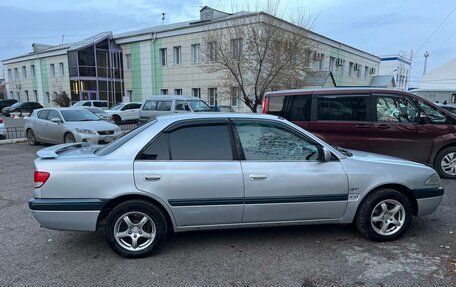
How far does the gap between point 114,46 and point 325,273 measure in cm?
3309

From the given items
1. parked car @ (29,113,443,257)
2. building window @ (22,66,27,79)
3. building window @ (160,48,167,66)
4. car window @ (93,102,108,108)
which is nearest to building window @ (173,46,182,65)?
building window @ (160,48,167,66)

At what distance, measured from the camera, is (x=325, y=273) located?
3.34 m

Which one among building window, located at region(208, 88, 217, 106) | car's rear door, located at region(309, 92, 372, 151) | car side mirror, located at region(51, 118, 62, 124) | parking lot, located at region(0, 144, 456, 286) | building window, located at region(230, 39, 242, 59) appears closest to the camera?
parking lot, located at region(0, 144, 456, 286)

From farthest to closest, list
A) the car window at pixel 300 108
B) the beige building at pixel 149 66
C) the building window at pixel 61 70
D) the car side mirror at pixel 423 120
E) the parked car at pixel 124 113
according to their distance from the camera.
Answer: the building window at pixel 61 70
the beige building at pixel 149 66
the parked car at pixel 124 113
the car window at pixel 300 108
the car side mirror at pixel 423 120

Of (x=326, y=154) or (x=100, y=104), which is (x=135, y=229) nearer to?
(x=326, y=154)

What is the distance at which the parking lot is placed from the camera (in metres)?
3.23

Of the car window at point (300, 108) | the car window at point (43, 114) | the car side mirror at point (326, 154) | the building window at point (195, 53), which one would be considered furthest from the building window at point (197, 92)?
the car side mirror at point (326, 154)

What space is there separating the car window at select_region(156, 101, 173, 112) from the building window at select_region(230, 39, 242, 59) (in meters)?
5.15

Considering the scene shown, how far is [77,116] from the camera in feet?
38.3

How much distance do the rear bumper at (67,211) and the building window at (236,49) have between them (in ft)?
52.0

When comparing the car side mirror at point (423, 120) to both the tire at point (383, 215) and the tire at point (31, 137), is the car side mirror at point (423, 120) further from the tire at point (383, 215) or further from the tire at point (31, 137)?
the tire at point (31, 137)

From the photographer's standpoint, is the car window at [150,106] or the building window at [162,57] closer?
the car window at [150,106]

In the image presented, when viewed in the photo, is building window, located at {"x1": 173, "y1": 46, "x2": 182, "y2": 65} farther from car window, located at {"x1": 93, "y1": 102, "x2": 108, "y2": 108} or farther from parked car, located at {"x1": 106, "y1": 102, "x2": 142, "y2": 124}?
car window, located at {"x1": 93, "y1": 102, "x2": 108, "y2": 108}

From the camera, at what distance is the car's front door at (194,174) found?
353 cm
